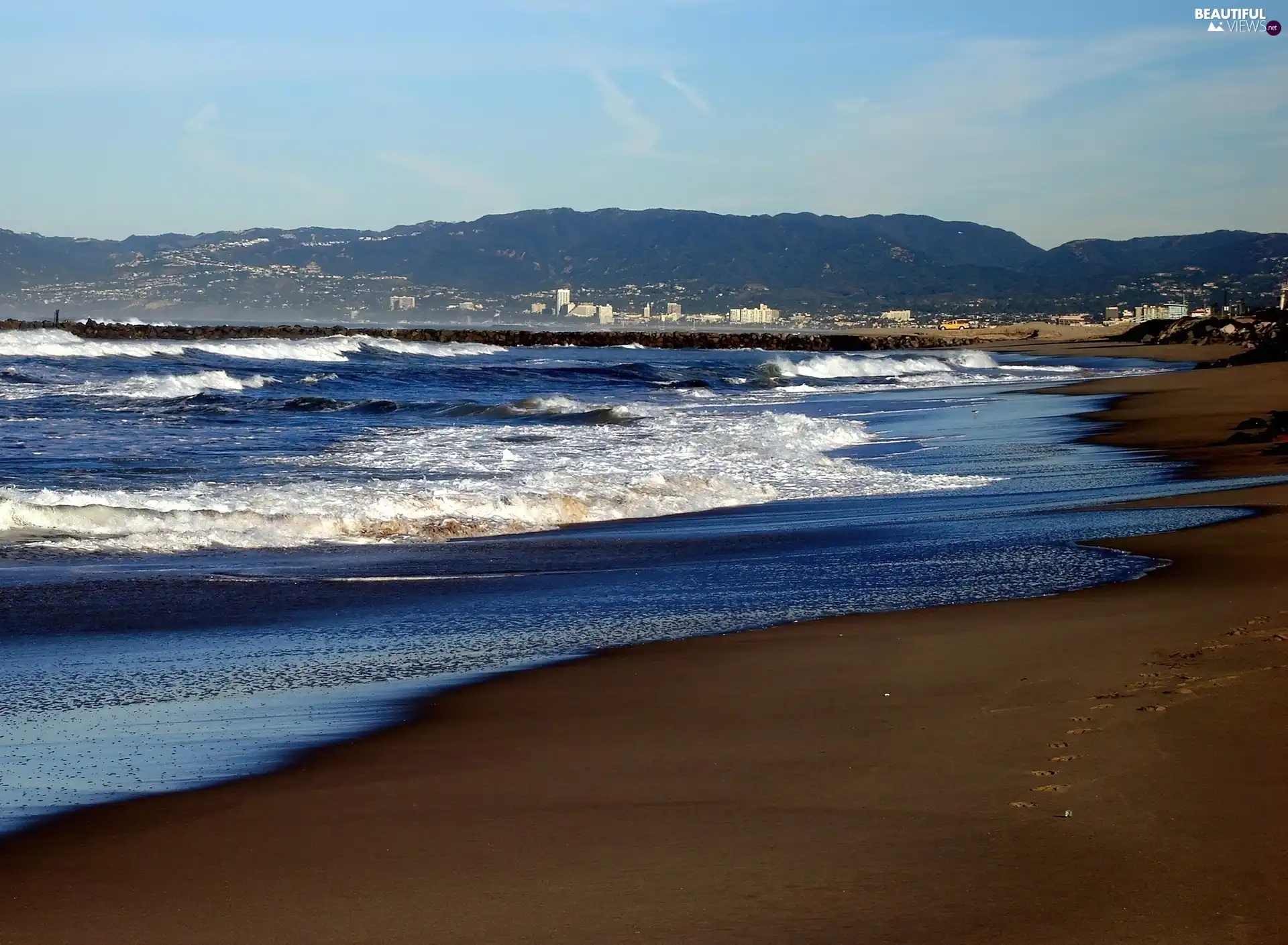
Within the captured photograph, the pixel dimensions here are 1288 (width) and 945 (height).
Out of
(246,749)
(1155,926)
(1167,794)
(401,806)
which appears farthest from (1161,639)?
(246,749)

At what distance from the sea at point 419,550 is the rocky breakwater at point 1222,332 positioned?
101 feet

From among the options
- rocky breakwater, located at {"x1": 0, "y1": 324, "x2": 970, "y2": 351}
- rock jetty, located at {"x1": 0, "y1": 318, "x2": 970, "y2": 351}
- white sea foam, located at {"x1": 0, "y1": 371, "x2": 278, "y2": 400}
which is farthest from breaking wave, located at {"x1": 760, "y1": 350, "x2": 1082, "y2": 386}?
rocky breakwater, located at {"x1": 0, "y1": 324, "x2": 970, "y2": 351}

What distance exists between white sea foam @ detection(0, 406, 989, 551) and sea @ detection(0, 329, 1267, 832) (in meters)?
0.05

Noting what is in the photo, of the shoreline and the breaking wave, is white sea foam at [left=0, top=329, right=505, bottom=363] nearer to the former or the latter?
the shoreline

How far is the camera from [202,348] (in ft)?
219

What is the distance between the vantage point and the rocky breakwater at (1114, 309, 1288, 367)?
55.2m

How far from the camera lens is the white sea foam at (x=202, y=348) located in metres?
61.3

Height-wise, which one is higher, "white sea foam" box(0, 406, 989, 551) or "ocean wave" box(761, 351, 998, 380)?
"white sea foam" box(0, 406, 989, 551)

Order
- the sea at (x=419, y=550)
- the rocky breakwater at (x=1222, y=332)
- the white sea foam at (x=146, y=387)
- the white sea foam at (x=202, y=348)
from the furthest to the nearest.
Result: the white sea foam at (x=202, y=348) < the rocky breakwater at (x=1222, y=332) < the white sea foam at (x=146, y=387) < the sea at (x=419, y=550)

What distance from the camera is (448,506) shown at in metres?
13.5

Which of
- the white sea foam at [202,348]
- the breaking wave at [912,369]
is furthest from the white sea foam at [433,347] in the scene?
the breaking wave at [912,369]

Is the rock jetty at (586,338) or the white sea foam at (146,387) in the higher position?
the rock jetty at (586,338)

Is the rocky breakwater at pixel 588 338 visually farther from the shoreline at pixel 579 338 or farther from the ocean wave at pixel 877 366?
the ocean wave at pixel 877 366

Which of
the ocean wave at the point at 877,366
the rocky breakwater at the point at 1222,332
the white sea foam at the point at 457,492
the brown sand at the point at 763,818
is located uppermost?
the rocky breakwater at the point at 1222,332
